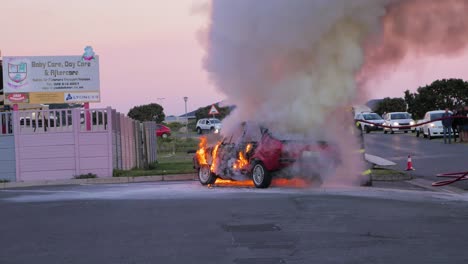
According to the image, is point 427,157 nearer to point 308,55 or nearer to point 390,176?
point 390,176

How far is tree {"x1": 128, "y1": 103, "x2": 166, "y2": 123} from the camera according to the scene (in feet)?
311

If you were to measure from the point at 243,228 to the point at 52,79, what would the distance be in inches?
755

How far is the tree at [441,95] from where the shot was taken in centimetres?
8100

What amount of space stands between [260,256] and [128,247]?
1805 millimetres

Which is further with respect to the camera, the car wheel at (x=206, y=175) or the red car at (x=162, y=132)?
the red car at (x=162, y=132)

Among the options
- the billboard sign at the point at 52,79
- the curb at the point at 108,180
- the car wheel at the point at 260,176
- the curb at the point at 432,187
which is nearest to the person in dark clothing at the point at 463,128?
the curb at the point at 432,187

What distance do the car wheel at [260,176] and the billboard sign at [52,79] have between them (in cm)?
1306

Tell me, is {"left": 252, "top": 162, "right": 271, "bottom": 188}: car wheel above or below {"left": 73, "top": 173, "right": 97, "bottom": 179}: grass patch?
above

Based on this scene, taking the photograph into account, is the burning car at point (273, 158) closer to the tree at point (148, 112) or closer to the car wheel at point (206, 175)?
the car wheel at point (206, 175)

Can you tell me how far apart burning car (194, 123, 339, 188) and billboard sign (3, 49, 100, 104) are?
1201cm

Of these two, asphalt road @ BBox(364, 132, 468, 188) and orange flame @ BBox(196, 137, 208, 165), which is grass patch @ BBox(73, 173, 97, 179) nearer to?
orange flame @ BBox(196, 137, 208, 165)

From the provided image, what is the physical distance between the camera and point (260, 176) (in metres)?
15.8

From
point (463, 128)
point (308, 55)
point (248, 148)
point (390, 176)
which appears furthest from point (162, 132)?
point (308, 55)

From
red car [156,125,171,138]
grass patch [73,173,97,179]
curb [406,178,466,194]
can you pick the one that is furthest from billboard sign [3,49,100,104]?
red car [156,125,171,138]
